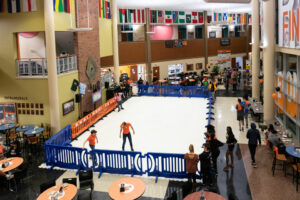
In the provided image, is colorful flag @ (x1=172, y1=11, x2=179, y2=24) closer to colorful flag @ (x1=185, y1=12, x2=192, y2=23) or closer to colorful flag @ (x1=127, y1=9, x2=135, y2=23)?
colorful flag @ (x1=185, y1=12, x2=192, y2=23)

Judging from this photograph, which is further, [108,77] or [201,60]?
[201,60]

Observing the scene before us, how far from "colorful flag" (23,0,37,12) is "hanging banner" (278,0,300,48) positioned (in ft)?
36.2

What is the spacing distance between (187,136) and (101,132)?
14.7ft

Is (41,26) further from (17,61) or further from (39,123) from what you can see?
(39,123)

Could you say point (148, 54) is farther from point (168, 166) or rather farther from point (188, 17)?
point (168, 166)

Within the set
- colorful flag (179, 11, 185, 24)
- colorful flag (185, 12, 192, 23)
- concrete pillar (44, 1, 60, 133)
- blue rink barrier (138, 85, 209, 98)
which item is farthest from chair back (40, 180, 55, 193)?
colorful flag (185, 12, 192, 23)

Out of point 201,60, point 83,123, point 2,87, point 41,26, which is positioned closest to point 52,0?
point 41,26

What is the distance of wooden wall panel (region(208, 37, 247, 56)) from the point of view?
36062 mm

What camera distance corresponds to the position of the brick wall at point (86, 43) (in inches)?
688

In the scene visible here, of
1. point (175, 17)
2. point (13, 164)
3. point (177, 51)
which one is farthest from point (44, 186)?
point (175, 17)

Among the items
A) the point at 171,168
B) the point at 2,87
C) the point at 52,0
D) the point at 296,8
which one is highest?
the point at 52,0

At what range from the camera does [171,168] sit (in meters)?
10.4

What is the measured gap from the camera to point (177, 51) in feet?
109

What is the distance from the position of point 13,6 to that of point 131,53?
52.1 ft
